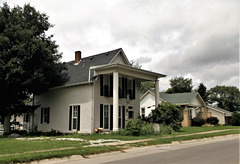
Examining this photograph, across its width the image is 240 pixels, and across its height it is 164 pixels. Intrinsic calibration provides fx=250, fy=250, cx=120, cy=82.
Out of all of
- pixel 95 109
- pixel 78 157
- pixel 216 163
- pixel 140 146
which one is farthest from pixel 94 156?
pixel 95 109

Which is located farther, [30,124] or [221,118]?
[221,118]

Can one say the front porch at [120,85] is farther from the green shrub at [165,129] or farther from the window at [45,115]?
the window at [45,115]

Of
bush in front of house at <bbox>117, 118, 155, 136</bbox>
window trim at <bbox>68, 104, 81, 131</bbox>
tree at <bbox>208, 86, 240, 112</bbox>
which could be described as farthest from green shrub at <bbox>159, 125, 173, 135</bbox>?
tree at <bbox>208, 86, 240, 112</bbox>

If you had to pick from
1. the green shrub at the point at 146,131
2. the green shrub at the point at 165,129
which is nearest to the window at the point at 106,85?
the green shrub at the point at 146,131

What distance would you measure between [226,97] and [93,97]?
219 feet

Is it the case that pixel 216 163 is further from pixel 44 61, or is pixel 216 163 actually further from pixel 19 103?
pixel 19 103

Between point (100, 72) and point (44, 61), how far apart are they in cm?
488

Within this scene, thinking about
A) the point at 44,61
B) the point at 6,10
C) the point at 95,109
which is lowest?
the point at 95,109

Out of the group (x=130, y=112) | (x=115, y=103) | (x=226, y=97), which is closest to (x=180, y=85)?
(x=226, y=97)

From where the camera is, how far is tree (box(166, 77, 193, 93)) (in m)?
64.4

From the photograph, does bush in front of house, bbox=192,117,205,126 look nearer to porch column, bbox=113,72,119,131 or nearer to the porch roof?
the porch roof

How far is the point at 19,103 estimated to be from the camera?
22891 mm

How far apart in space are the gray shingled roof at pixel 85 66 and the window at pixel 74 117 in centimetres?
234

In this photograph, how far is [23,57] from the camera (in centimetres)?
2030
